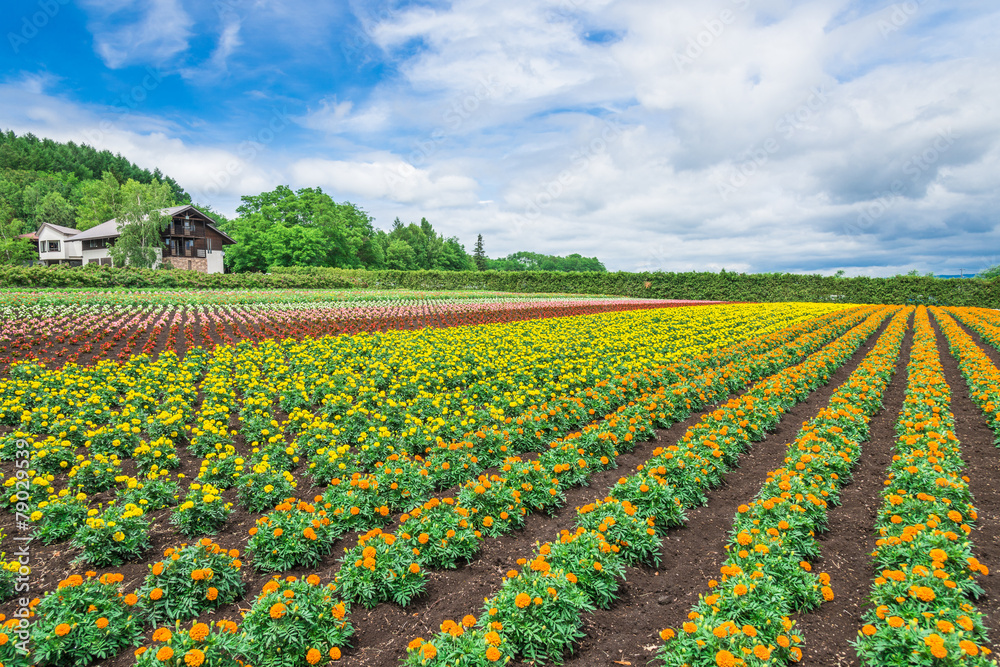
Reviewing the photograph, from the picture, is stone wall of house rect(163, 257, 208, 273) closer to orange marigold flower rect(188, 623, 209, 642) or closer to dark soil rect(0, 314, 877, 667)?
dark soil rect(0, 314, 877, 667)

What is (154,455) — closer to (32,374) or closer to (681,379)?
(32,374)

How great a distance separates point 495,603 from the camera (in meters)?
3.51

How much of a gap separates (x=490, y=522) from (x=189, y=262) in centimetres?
7146

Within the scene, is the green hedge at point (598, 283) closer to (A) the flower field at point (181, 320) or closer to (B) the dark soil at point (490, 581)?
(A) the flower field at point (181, 320)

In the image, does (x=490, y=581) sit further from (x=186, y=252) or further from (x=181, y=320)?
(x=186, y=252)

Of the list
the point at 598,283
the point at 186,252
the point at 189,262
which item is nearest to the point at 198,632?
the point at 598,283

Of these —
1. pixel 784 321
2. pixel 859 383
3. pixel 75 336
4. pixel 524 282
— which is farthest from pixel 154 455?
pixel 524 282

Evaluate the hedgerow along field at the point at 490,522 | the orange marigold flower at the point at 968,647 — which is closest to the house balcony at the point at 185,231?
the hedgerow along field at the point at 490,522

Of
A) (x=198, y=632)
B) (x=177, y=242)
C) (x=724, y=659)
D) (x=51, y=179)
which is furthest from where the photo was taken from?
(x=51, y=179)

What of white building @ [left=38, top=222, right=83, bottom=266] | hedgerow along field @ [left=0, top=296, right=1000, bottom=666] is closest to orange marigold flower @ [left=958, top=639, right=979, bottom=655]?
hedgerow along field @ [left=0, top=296, right=1000, bottom=666]

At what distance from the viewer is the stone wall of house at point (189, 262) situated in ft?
198

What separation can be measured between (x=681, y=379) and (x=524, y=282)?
45.7 metres

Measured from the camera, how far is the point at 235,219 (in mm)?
76938

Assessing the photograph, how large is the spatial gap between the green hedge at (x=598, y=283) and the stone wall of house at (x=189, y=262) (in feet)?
42.1
